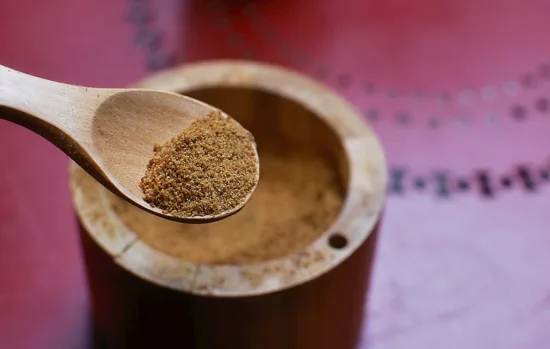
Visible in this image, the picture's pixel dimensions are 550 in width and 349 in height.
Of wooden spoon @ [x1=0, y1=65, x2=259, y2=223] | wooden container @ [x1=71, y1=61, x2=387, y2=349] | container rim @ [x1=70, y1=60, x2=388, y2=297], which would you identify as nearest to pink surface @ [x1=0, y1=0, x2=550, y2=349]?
wooden container @ [x1=71, y1=61, x2=387, y2=349]

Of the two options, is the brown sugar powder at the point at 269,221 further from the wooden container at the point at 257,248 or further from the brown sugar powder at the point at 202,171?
the brown sugar powder at the point at 202,171

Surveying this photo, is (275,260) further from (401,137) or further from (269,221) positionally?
(401,137)

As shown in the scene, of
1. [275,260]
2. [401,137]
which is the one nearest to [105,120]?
[275,260]

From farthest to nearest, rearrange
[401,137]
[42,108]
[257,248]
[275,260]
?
1. [401,137]
2. [257,248]
3. [275,260]
4. [42,108]

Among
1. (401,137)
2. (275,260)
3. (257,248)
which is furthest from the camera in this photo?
(401,137)

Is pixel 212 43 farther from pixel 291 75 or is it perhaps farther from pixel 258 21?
pixel 291 75

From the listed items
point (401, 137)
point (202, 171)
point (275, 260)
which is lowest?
point (275, 260)

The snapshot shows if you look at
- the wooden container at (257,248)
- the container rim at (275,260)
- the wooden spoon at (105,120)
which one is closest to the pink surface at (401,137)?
the wooden container at (257,248)
